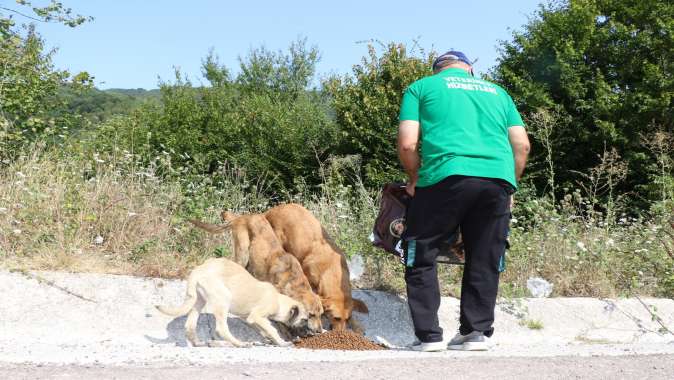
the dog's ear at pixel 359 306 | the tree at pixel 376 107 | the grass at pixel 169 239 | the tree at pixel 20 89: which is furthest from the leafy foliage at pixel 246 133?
the dog's ear at pixel 359 306

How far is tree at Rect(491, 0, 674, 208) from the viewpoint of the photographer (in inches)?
750

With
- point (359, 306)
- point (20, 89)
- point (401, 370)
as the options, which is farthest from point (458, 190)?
point (20, 89)

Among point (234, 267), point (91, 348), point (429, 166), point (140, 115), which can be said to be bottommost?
A: point (91, 348)

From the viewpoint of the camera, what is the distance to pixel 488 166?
17.1 feet

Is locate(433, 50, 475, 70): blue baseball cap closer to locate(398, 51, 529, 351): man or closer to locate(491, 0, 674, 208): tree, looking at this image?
locate(398, 51, 529, 351): man

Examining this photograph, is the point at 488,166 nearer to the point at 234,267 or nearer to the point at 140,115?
the point at 234,267

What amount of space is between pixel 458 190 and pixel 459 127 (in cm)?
48

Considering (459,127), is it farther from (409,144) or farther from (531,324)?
(531,324)

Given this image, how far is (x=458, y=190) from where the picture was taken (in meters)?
5.14

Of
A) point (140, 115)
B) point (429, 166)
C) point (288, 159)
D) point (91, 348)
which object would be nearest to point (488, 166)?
point (429, 166)

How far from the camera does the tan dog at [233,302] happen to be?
5.41 m

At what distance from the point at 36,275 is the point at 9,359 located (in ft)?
6.13

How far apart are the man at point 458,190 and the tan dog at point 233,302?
1.04 metres

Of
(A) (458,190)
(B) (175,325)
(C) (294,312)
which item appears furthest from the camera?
(B) (175,325)
